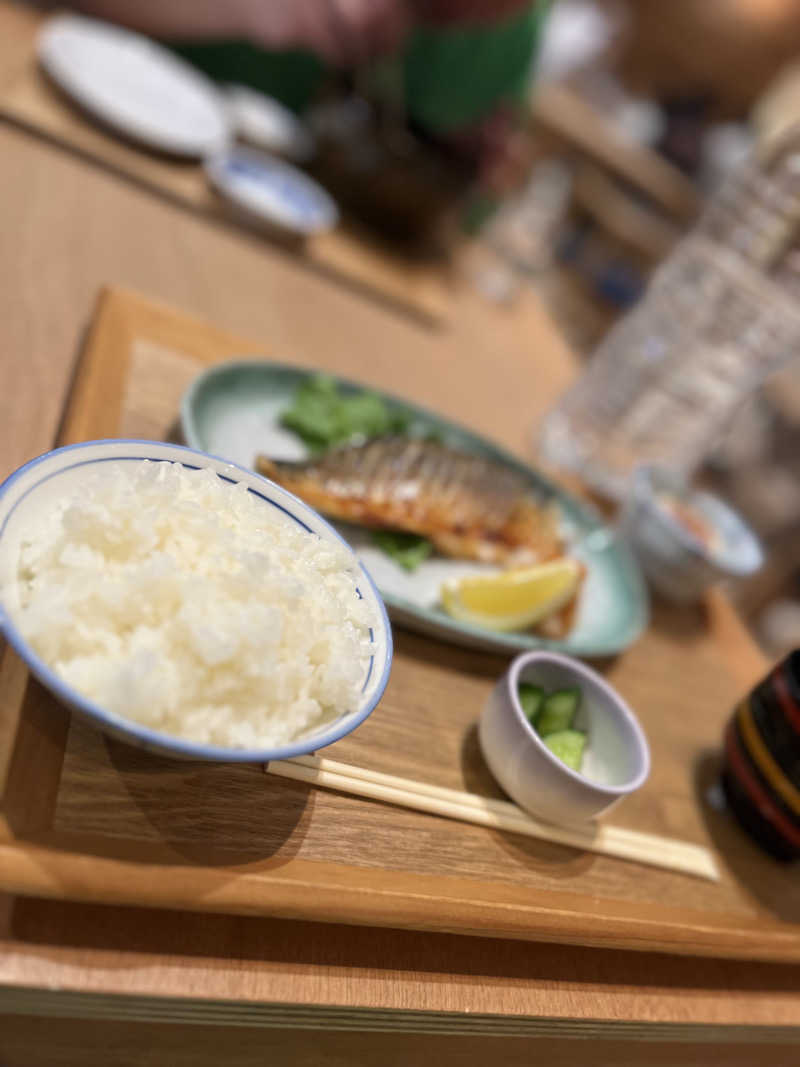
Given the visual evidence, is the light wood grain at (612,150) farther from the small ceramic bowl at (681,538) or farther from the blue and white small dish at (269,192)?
the small ceramic bowl at (681,538)

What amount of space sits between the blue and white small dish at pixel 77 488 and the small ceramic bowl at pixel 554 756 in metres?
0.25

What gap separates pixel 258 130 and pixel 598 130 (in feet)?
11.9

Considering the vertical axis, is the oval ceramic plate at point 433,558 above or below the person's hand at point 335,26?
below

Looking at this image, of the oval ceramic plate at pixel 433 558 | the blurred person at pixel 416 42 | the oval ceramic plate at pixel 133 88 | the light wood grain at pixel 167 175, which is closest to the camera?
the oval ceramic plate at pixel 433 558

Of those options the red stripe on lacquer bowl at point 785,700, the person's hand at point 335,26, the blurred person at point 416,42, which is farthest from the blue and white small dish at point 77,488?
the person's hand at point 335,26

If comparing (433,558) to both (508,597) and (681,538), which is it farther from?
(681,538)

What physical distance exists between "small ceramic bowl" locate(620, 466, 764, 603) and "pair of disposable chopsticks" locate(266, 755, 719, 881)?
0.63m

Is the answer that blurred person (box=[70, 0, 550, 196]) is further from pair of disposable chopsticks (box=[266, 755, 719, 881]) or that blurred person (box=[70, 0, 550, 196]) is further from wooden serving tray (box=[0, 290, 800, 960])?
pair of disposable chopsticks (box=[266, 755, 719, 881])

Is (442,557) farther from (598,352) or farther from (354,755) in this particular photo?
(598,352)

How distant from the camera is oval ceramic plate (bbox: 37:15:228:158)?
1.92 m

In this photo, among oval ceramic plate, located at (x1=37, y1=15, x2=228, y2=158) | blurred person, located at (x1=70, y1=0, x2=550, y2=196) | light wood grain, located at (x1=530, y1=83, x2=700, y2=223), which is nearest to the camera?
oval ceramic plate, located at (x1=37, y1=15, x2=228, y2=158)

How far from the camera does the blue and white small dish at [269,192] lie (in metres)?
1.96

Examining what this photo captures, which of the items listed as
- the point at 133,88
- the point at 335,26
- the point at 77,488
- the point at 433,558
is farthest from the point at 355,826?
the point at 335,26

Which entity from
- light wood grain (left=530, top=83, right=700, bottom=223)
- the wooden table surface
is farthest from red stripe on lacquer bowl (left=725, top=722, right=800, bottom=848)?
light wood grain (left=530, top=83, right=700, bottom=223)
